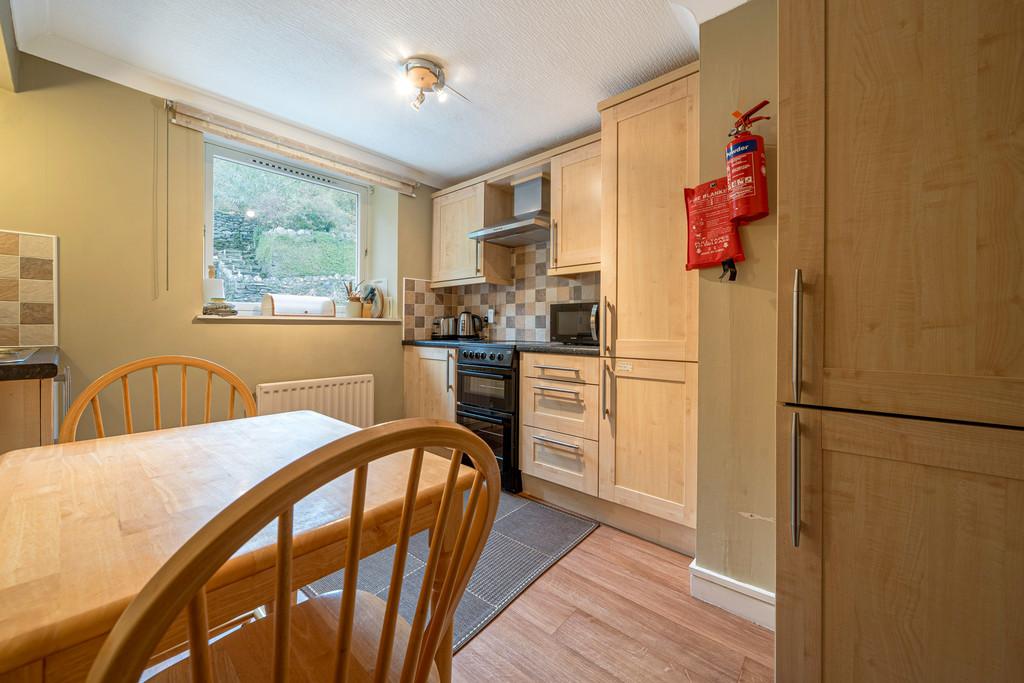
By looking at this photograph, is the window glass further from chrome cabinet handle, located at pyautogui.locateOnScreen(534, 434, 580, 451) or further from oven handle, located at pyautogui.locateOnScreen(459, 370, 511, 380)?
chrome cabinet handle, located at pyautogui.locateOnScreen(534, 434, 580, 451)

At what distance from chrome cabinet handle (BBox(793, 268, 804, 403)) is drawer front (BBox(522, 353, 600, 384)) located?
1.16m

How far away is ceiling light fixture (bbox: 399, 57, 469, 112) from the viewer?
194 centimetres

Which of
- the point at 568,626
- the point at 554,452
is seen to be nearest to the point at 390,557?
the point at 568,626

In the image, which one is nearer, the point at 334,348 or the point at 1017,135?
the point at 1017,135

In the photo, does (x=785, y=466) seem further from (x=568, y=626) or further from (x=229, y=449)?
(x=229, y=449)

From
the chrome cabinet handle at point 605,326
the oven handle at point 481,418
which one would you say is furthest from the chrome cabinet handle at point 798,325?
the oven handle at point 481,418

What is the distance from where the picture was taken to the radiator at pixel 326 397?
2.60 meters

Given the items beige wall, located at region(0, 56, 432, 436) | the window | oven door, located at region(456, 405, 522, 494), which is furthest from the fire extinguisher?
the window

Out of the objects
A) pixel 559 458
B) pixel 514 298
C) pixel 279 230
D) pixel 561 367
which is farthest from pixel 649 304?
pixel 279 230

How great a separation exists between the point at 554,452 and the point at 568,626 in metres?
0.99

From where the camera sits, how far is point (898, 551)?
90 cm

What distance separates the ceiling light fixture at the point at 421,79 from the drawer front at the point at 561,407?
164cm

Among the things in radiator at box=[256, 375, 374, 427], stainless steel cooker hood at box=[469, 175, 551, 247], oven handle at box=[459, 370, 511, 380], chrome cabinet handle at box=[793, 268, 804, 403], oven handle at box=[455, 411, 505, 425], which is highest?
stainless steel cooker hood at box=[469, 175, 551, 247]

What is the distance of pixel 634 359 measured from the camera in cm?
199
